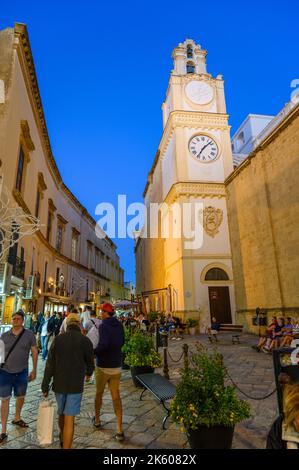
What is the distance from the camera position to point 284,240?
13.8m

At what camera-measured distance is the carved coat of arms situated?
19969mm

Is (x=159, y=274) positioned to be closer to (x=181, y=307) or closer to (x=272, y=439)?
(x=181, y=307)

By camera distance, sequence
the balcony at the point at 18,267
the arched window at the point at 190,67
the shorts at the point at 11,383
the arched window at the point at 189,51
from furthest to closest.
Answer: the arched window at the point at 189,51 → the arched window at the point at 190,67 → the balcony at the point at 18,267 → the shorts at the point at 11,383

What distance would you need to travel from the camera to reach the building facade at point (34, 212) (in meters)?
11.8

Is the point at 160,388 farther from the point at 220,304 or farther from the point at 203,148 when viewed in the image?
the point at 203,148

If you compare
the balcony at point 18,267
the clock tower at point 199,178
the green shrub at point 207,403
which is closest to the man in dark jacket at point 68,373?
the green shrub at point 207,403

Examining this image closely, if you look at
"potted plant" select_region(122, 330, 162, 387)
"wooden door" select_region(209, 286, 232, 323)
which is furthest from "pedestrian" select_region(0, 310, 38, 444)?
"wooden door" select_region(209, 286, 232, 323)

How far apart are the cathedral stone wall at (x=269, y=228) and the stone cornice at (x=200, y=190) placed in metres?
1.74

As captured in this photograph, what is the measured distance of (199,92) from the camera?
23359mm

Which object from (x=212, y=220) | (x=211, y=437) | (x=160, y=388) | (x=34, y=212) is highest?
(x=34, y=212)

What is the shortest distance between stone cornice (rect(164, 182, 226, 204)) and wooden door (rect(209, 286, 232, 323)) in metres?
6.80

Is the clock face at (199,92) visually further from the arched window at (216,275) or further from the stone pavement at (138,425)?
the stone pavement at (138,425)

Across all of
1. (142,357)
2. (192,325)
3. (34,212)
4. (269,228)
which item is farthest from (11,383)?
(34,212)

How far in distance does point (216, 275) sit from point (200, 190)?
20.8 feet
